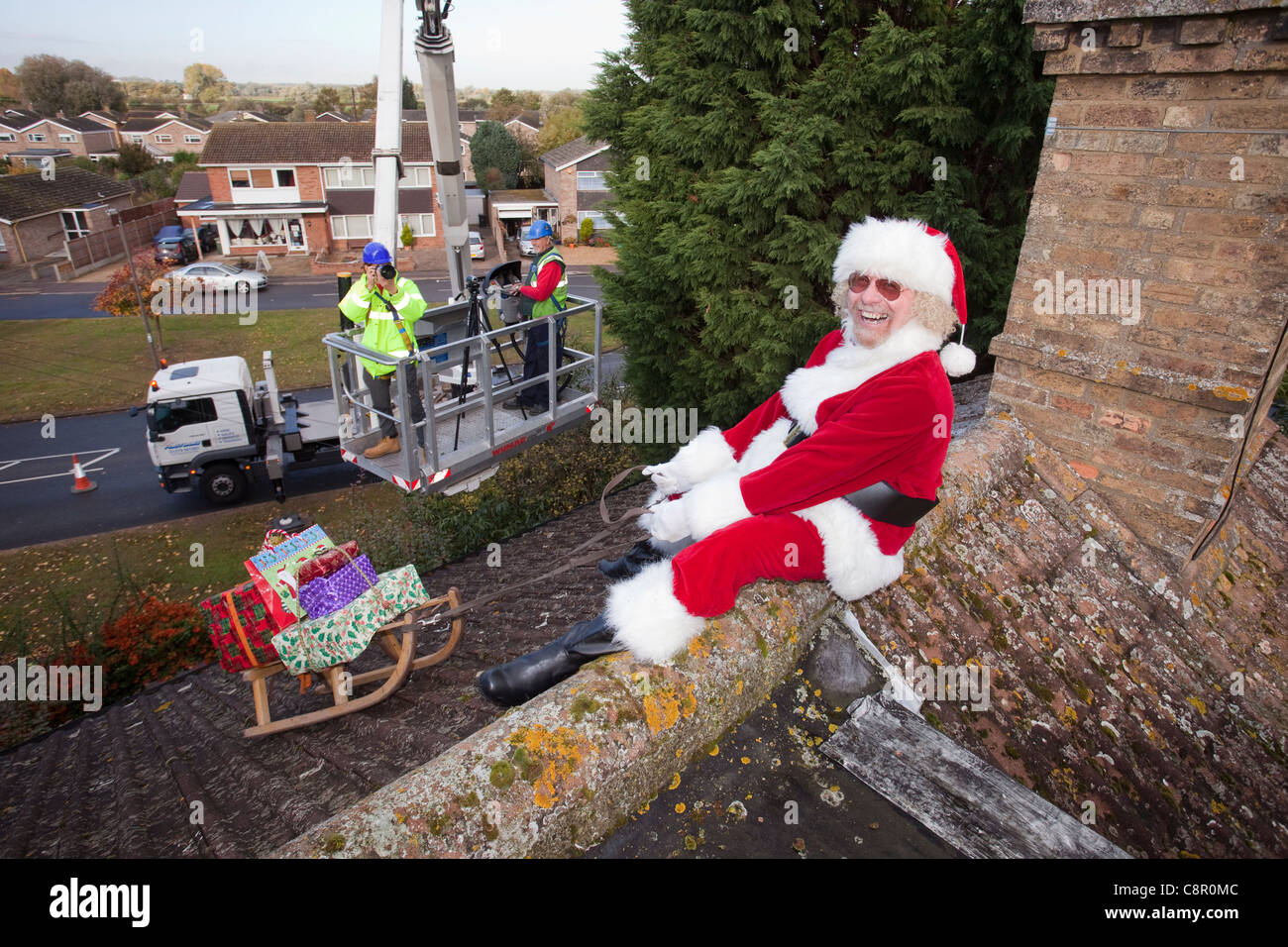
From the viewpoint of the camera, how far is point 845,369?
2992 millimetres

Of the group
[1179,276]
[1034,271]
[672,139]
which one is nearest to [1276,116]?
[1179,276]

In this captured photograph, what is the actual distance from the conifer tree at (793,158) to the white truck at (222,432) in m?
7.47

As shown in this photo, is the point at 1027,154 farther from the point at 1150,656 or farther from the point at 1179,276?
the point at 1150,656

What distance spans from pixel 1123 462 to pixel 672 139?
7433 mm

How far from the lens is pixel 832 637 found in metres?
2.84

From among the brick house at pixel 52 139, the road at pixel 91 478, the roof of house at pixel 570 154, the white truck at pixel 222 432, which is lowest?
the road at pixel 91 478

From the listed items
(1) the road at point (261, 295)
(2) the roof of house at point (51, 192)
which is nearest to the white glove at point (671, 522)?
(1) the road at point (261, 295)

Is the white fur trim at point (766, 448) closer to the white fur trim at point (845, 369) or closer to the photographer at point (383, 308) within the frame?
the white fur trim at point (845, 369)

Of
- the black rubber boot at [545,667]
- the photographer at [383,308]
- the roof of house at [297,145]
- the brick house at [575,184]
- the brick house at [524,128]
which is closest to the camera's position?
the black rubber boot at [545,667]

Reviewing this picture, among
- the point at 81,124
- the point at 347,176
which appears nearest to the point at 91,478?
the point at 347,176

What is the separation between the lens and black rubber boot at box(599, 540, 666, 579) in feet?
11.4

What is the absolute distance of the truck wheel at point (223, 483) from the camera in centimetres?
1384

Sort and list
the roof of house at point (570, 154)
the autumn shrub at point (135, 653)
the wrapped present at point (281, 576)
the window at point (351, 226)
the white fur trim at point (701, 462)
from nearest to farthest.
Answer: the white fur trim at point (701, 462) < the wrapped present at point (281, 576) < the autumn shrub at point (135, 653) < the window at point (351, 226) < the roof of house at point (570, 154)

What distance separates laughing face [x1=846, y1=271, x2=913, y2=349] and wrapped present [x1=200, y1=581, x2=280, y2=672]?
10.3 feet
